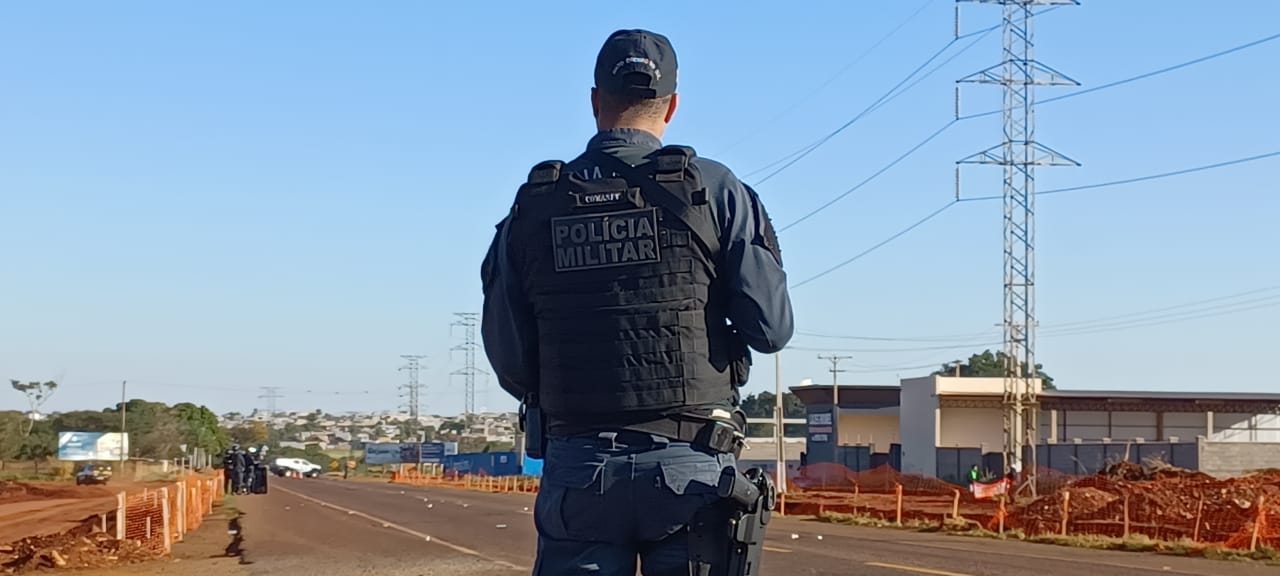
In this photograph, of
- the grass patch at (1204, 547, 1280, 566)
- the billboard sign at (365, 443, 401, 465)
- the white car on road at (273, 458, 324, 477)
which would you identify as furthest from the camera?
the billboard sign at (365, 443, 401, 465)

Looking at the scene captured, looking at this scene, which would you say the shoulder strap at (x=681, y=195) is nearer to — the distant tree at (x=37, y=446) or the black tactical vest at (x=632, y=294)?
the black tactical vest at (x=632, y=294)

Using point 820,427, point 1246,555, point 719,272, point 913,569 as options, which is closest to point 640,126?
point 719,272

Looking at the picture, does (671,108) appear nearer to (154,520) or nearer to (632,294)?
(632,294)

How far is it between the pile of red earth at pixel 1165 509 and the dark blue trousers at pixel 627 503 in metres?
18.3

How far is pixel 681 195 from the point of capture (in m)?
3.39

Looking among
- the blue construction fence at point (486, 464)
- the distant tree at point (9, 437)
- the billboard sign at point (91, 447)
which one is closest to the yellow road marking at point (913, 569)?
the blue construction fence at point (486, 464)

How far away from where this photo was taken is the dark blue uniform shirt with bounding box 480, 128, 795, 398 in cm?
336

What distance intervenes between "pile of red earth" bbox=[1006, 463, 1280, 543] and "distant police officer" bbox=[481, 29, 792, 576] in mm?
18322

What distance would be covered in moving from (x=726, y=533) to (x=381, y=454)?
163m

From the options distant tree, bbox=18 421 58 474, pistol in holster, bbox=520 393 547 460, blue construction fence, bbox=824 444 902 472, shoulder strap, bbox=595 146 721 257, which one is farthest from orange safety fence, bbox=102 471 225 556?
distant tree, bbox=18 421 58 474

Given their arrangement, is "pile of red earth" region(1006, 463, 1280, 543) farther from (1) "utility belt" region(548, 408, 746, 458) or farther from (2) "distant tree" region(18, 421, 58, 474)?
(2) "distant tree" region(18, 421, 58, 474)

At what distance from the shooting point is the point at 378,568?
44.9 feet

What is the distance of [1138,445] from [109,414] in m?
90.9

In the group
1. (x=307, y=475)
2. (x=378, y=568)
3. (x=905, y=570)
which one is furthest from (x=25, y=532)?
(x=307, y=475)
